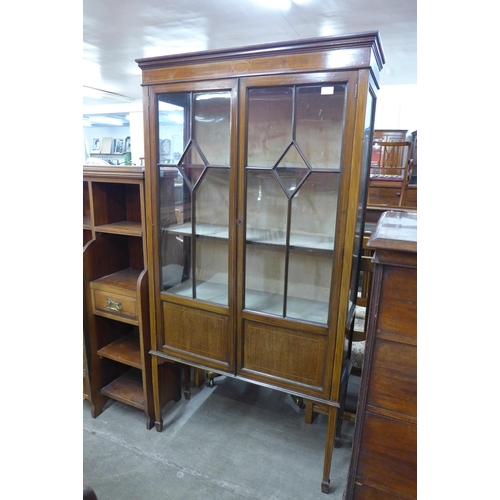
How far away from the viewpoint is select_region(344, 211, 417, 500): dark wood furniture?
0.94 meters

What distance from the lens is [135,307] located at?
175 centimetres

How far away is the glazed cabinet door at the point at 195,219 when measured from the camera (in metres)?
1.46

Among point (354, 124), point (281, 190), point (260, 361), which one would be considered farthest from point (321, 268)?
point (354, 124)

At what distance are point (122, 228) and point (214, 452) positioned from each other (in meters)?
1.22

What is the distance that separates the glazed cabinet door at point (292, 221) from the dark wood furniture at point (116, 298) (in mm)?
559

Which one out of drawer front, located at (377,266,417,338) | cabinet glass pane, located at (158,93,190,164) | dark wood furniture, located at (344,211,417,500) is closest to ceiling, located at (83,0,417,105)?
cabinet glass pane, located at (158,93,190,164)

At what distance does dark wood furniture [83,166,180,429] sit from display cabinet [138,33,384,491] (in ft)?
0.50

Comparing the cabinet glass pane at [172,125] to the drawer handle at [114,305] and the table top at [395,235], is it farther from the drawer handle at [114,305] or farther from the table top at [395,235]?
the table top at [395,235]

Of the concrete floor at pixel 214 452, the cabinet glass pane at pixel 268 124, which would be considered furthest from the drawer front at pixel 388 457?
the cabinet glass pane at pixel 268 124

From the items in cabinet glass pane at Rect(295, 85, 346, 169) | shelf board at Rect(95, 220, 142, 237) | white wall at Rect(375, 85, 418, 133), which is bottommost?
shelf board at Rect(95, 220, 142, 237)

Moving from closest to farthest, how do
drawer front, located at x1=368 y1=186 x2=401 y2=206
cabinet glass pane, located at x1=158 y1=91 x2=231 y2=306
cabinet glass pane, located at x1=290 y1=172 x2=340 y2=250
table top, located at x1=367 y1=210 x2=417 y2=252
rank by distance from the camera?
table top, located at x1=367 y1=210 x2=417 y2=252 < cabinet glass pane, located at x1=290 y1=172 x2=340 y2=250 < cabinet glass pane, located at x1=158 y1=91 x2=231 y2=306 < drawer front, located at x1=368 y1=186 x2=401 y2=206

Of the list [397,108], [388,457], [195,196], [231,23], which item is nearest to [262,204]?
[195,196]

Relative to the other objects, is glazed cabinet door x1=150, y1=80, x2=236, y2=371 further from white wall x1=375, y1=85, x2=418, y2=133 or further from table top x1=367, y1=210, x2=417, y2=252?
white wall x1=375, y1=85, x2=418, y2=133
